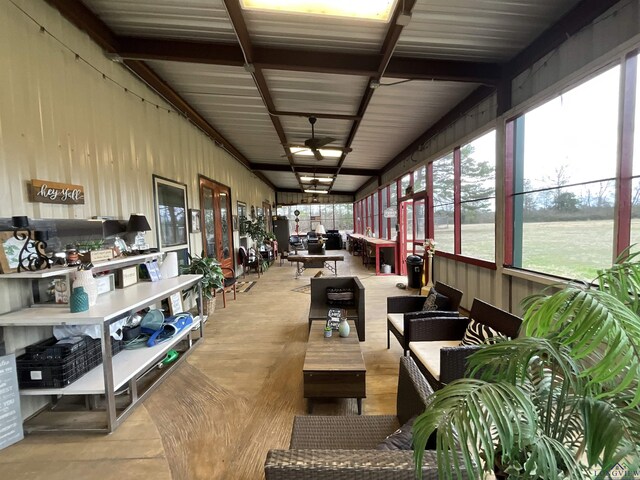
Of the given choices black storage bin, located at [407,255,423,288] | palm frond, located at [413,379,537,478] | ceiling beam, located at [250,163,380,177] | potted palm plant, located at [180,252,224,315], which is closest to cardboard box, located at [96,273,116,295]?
potted palm plant, located at [180,252,224,315]

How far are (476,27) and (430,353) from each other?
3.15m

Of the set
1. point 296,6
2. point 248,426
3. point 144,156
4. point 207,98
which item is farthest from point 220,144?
point 248,426

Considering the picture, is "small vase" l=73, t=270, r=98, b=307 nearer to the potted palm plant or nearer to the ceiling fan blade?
the potted palm plant

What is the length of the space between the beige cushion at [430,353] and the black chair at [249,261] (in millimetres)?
5673

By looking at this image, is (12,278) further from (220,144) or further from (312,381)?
(220,144)

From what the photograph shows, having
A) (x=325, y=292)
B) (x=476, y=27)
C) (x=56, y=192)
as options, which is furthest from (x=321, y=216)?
Result: (x=56, y=192)

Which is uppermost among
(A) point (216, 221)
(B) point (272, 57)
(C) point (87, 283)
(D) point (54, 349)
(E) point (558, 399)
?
(B) point (272, 57)

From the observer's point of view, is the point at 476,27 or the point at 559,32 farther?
the point at 476,27

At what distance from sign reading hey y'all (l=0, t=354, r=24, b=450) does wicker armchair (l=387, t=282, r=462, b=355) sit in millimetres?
3002

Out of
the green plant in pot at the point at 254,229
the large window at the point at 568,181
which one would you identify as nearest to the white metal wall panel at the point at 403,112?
the large window at the point at 568,181

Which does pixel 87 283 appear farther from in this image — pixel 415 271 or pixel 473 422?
pixel 415 271

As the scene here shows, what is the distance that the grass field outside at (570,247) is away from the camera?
251 cm

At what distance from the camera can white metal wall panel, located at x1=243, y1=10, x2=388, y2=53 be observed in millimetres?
2691

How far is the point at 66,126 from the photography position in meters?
2.52
